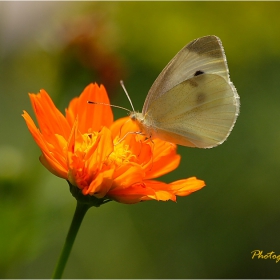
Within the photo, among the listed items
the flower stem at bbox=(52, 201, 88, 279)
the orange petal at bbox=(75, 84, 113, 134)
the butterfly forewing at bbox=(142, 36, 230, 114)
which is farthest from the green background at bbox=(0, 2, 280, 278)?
the flower stem at bbox=(52, 201, 88, 279)

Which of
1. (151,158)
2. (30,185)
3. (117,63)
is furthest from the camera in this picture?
(117,63)

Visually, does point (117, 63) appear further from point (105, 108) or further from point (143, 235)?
point (143, 235)

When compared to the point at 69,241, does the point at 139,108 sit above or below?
below

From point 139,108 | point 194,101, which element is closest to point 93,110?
point 194,101

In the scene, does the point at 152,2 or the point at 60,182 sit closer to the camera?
the point at 60,182

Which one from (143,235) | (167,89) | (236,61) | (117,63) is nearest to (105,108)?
(167,89)

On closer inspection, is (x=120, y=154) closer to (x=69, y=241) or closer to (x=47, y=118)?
(x=47, y=118)

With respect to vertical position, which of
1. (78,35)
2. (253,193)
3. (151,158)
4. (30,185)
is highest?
(78,35)
